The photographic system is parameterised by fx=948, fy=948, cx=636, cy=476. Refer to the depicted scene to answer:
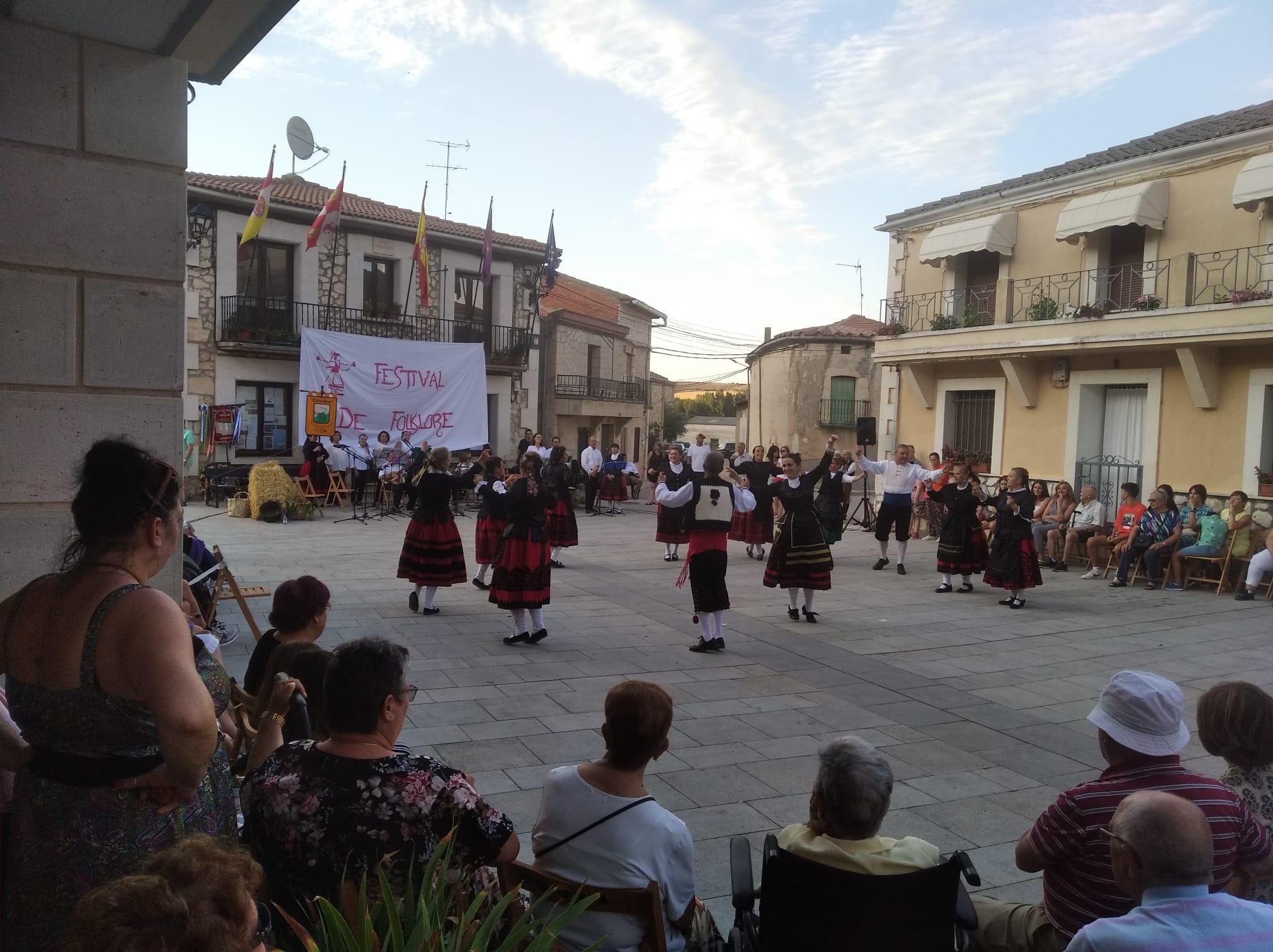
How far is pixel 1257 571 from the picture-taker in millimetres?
11453

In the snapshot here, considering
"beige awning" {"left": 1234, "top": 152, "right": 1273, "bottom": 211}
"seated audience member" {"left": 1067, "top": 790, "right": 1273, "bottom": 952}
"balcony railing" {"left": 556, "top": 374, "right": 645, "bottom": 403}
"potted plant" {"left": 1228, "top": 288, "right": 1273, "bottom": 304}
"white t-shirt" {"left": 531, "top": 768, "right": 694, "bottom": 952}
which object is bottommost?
"white t-shirt" {"left": 531, "top": 768, "right": 694, "bottom": 952}

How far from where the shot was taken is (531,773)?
16.3ft

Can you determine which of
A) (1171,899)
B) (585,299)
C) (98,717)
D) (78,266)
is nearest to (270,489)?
(78,266)

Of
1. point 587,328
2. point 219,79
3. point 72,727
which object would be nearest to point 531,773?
point 72,727

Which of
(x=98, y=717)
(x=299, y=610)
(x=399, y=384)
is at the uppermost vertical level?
(x=399, y=384)

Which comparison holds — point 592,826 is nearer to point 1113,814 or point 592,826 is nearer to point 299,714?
point 299,714

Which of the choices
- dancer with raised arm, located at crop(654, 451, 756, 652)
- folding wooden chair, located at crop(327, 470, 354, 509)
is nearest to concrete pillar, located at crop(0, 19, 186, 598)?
dancer with raised arm, located at crop(654, 451, 756, 652)

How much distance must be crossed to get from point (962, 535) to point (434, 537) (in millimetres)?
6462

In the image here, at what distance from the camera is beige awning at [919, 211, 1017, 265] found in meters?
17.2

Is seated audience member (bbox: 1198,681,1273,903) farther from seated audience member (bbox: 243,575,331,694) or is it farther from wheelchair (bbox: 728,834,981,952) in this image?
seated audience member (bbox: 243,575,331,694)

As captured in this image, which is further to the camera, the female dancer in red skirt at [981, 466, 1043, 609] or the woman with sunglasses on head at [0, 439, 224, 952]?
the female dancer in red skirt at [981, 466, 1043, 609]

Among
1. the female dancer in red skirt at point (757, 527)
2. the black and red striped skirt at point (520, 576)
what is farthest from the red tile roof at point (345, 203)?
the black and red striped skirt at point (520, 576)

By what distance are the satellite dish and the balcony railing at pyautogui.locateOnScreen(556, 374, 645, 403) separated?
424 inches

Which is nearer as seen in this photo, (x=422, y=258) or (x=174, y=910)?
(x=174, y=910)
